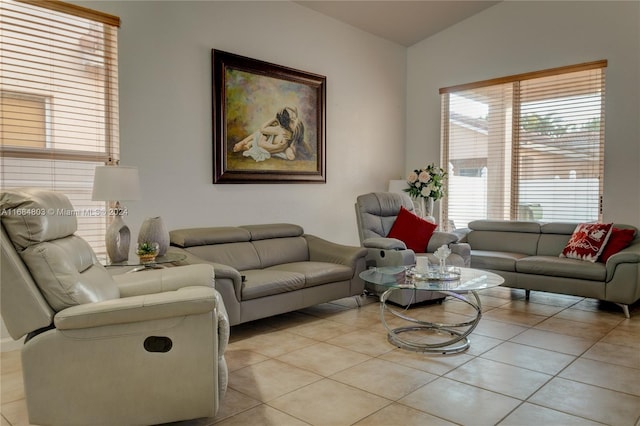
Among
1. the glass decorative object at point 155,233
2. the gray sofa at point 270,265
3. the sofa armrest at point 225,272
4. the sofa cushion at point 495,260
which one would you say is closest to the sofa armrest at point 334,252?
the gray sofa at point 270,265

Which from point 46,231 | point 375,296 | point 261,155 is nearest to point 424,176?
point 375,296

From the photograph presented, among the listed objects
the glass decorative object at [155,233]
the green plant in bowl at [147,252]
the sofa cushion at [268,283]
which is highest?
the glass decorative object at [155,233]

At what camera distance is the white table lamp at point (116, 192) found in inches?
119

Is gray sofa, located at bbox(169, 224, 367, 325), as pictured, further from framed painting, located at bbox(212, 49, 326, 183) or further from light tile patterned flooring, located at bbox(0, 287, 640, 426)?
framed painting, located at bbox(212, 49, 326, 183)

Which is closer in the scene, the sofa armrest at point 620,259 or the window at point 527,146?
the sofa armrest at point 620,259

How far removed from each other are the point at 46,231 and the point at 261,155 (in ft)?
8.92

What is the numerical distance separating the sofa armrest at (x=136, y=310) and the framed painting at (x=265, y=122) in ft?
7.73

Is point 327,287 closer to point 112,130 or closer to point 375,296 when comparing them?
point 375,296

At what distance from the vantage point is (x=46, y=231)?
197 centimetres

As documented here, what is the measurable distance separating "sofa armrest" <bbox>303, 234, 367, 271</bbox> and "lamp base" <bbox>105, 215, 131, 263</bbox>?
1772 mm

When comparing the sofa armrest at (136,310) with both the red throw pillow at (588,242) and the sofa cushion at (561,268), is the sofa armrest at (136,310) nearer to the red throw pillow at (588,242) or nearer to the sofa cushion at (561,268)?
the sofa cushion at (561,268)

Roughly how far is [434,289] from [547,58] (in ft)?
11.8

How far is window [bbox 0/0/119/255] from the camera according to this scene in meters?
3.10

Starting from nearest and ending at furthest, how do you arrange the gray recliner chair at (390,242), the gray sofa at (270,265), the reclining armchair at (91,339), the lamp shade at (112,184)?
1. the reclining armchair at (91,339)
2. the lamp shade at (112,184)
3. the gray sofa at (270,265)
4. the gray recliner chair at (390,242)
